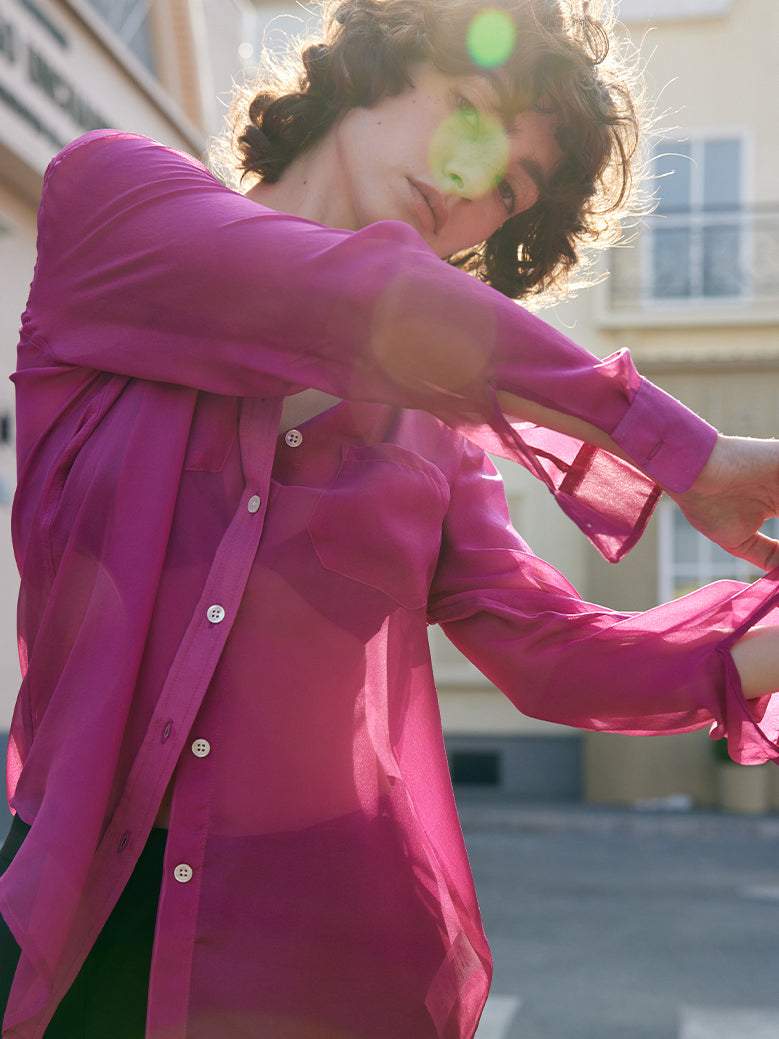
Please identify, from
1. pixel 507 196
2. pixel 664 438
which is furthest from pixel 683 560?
pixel 664 438

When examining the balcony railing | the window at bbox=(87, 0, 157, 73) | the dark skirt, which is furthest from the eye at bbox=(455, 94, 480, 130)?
the balcony railing

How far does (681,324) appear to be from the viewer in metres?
14.6

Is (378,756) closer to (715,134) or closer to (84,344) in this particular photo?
(84,344)

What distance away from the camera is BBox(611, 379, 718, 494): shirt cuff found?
3.01ft

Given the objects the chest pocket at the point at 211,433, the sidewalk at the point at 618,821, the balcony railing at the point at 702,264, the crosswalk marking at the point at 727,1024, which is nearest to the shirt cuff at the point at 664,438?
the chest pocket at the point at 211,433

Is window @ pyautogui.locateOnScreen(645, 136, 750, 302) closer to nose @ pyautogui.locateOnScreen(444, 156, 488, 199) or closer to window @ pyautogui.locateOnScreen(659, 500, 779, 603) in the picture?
window @ pyautogui.locateOnScreen(659, 500, 779, 603)

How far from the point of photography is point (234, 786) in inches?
41.9

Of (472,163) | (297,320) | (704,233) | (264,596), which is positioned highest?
(472,163)

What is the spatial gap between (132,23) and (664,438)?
10625mm

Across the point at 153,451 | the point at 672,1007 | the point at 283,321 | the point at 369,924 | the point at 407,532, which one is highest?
the point at 283,321

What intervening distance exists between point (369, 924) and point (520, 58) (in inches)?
33.9

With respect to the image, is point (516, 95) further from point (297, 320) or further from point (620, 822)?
point (620, 822)

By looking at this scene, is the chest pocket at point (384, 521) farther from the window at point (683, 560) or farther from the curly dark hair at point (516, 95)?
the window at point (683, 560)

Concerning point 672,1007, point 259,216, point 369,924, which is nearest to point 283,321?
point 259,216
